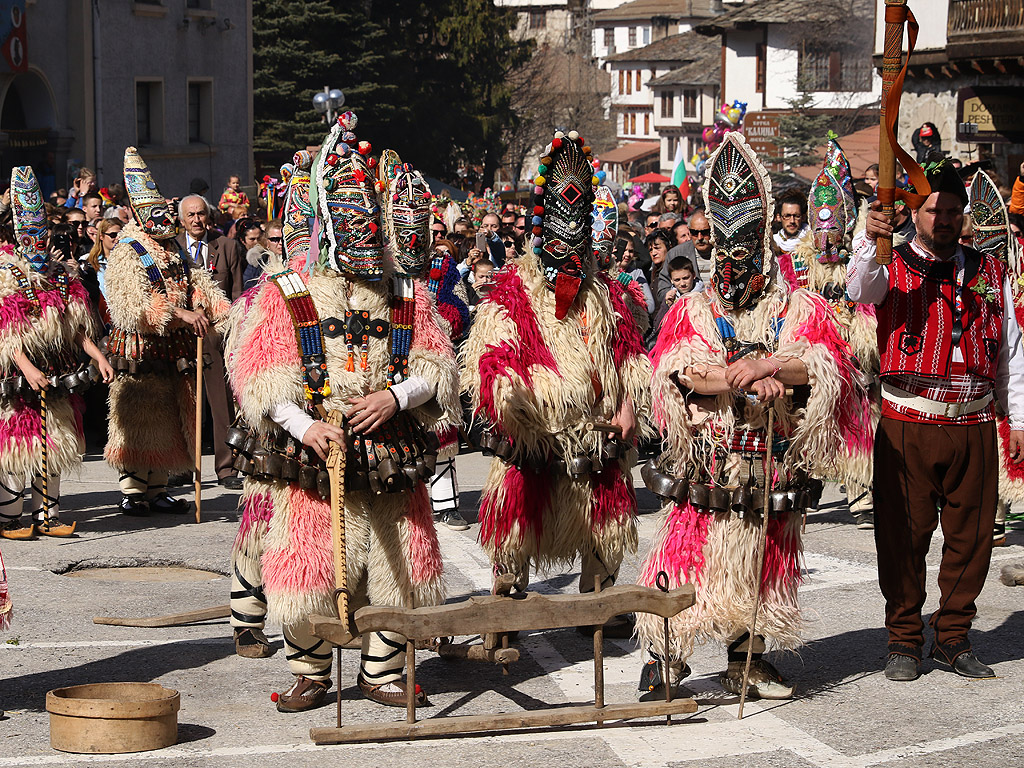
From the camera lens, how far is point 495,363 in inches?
271

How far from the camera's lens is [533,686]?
654 cm

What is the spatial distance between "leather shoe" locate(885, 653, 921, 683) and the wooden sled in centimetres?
122

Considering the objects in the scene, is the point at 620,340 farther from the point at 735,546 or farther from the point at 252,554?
the point at 252,554

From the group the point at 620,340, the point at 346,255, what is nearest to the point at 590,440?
the point at 620,340

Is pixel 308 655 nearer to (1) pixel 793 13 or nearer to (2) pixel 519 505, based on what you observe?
(2) pixel 519 505

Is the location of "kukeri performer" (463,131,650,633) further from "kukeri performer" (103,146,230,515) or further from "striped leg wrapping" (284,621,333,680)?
"kukeri performer" (103,146,230,515)

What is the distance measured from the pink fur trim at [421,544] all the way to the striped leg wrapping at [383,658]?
280 mm

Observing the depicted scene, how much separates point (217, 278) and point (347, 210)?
7114mm

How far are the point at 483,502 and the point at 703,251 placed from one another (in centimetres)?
316

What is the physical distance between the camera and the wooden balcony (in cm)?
2391

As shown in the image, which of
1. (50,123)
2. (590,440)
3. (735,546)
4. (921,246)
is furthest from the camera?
(50,123)

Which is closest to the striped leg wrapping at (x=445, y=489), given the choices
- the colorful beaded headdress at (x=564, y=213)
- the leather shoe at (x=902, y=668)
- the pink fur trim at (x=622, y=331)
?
the pink fur trim at (x=622, y=331)

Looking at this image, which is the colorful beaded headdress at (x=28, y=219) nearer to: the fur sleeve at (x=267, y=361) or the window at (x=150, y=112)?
the fur sleeve at (x=267, y=361)

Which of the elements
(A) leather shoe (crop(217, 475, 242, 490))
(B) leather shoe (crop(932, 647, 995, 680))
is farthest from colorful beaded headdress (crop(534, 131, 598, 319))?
(A) leather shoe (crop(217, 475, 242, 490))
